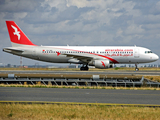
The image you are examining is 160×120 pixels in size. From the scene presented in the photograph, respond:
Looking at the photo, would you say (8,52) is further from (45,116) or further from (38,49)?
(45,116)

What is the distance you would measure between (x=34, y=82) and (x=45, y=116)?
15615mm

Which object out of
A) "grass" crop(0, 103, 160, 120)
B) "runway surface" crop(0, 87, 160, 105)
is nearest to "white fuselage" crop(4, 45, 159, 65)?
"runway surface" crop(0, 87, 160, 105)

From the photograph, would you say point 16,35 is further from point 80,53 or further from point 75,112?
point 75,112

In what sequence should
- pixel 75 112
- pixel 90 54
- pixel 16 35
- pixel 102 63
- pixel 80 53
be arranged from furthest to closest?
pixel 16 35 → pixel 80 53 → pixel 90 54 → pixel 102 63 → pixel 75 112

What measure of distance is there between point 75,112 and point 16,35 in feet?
130

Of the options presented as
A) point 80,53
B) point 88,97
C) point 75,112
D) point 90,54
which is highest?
point 80,53

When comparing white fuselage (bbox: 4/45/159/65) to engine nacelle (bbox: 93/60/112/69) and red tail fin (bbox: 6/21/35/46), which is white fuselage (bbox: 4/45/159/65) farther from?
engine nacelle (bbox: 93/60/112/69)

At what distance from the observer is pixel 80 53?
45.6 metres

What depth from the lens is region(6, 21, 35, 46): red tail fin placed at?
47.5 meters

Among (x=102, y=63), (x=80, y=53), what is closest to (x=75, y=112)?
(x=102, y=63)

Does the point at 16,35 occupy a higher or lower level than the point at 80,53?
higher

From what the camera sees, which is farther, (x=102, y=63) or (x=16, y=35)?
(x=16, y=35)

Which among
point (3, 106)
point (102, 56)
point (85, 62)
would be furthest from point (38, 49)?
point (3, 106)

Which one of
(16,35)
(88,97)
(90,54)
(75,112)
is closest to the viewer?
(75,112)
